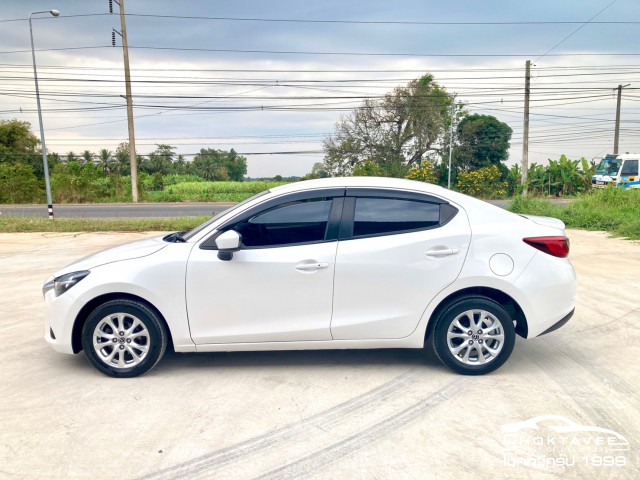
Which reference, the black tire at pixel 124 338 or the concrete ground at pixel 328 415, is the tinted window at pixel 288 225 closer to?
the black tire at pixel 124 338

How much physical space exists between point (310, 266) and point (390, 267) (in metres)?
0.67

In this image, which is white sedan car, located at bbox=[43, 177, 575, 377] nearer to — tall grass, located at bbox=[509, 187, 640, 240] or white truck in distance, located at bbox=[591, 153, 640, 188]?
tall grass, located at bbox=[509, 187, 640, 240]

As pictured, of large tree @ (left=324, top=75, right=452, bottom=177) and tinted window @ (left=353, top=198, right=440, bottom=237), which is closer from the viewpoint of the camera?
tinted window @ (left=353, top=198, right=440, bottom=237)

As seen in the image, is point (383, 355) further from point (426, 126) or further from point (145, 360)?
point (426, 126)

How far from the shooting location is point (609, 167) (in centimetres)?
2944

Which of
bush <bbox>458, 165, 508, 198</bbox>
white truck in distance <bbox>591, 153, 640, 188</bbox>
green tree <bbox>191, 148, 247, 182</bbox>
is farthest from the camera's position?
green tree <bbox>191, 148, 247, 182</bbox>

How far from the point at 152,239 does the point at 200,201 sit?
3222 centimetres

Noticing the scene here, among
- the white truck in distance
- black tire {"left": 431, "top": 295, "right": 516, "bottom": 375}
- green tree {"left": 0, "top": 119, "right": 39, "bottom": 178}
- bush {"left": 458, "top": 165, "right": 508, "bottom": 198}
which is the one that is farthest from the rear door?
green tree {"left": 0, "top": 119, "right": 39, "bottom": 178}

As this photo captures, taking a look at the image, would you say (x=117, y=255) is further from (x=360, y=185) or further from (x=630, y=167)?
(x=630, y=167)

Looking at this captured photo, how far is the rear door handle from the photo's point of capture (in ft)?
14.1

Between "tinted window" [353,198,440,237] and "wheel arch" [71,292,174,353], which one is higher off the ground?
"tinted window" [353,198,440,237]

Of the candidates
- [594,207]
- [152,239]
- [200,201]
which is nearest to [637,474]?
[152,239]

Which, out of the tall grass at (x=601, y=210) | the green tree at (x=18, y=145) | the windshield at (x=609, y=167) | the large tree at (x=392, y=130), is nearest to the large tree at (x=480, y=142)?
the large tree at (x=392, y=130)

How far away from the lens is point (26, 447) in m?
3.34
